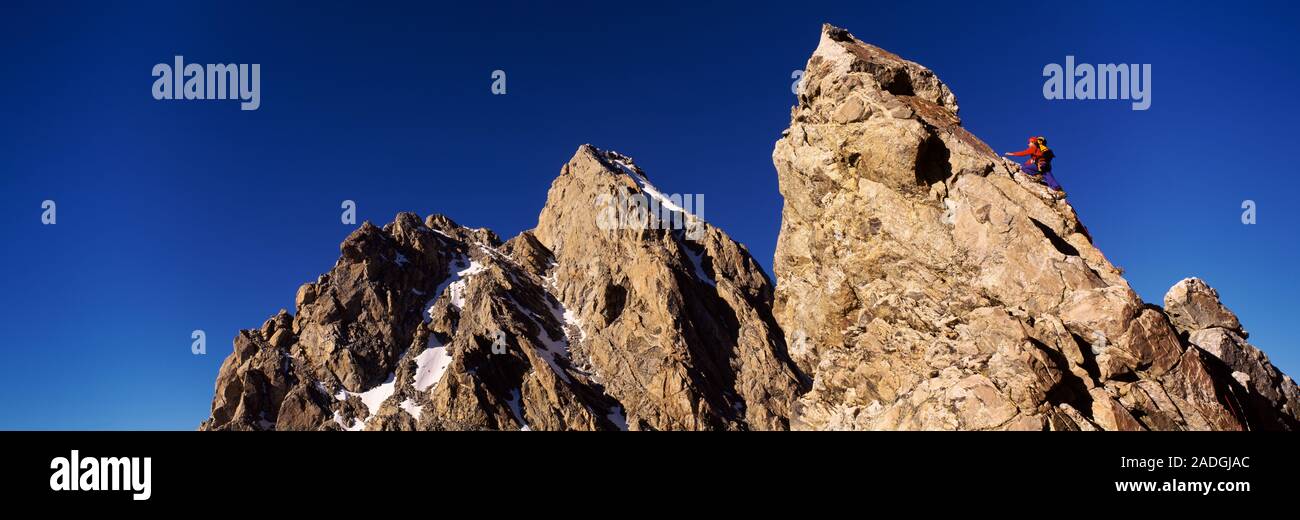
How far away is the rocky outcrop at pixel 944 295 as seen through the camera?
21.3m

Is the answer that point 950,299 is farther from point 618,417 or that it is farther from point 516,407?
point 618,417

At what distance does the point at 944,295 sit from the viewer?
84.7ft

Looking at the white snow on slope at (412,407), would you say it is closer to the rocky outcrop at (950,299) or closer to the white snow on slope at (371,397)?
the white snow on slope at (371,397)

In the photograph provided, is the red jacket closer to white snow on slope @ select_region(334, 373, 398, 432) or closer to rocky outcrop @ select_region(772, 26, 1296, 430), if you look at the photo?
rocky outcrop @ select_region(772, 26, 1296, 430)

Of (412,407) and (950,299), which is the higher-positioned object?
(950,299)

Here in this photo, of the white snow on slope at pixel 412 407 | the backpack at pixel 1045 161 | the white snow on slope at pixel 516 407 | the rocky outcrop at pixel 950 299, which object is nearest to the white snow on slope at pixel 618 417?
the white snow on slope at pixel 516 407

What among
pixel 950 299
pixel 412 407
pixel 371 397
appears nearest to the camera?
pixel 950 299

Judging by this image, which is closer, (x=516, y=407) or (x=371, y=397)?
(x=516, y=407)

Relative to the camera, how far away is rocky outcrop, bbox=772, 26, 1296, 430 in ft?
69.8

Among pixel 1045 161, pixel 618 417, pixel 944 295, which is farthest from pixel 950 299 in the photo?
pixel 618 417

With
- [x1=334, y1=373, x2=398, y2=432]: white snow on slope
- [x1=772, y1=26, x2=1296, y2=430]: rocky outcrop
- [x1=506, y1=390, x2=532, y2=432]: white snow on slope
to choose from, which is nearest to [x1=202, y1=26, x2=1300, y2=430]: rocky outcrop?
[x1=772, y1=26, x2=1296, y2=430]: rocky outcrop
